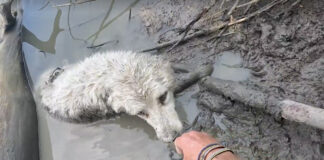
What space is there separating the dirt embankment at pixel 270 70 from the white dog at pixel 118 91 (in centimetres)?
64

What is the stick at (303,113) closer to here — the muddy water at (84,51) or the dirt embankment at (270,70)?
the dirt embankment at (270,70)

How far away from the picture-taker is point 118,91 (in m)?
4.01

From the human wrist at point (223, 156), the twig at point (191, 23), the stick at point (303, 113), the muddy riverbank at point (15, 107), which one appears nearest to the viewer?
the human wrist at point (223, 156)

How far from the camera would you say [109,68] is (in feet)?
13.8

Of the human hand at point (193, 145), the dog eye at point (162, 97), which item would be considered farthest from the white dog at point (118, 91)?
the human hand at point (193, 145)

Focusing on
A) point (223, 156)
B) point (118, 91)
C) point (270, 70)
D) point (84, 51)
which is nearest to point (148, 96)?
point (118, 91)

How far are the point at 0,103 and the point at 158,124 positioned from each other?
2156 mm

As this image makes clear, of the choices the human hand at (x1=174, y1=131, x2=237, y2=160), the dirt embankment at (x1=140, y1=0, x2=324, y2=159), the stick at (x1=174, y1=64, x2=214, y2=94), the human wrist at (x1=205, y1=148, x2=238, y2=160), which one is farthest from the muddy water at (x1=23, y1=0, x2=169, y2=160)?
the human wrist at (x1=205, y1=148, x2=238, y2=160)

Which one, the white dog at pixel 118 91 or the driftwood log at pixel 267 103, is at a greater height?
the white dog at pixel 118 91

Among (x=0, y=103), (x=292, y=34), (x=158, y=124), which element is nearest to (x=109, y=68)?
(x=158, y=124)

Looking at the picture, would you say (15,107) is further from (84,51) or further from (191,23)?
(191,23)

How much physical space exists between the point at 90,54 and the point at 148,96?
210cm

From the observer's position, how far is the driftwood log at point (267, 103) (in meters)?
3.11

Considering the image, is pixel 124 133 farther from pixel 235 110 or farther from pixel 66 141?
pixel 235 110
